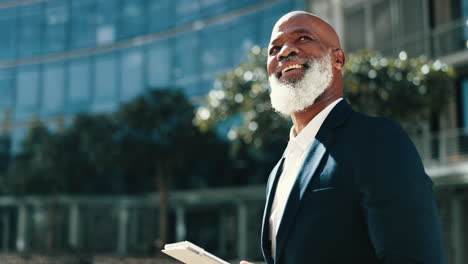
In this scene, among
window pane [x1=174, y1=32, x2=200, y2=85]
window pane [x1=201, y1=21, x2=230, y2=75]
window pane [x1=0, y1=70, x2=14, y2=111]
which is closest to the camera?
window pane [x1=201, y1=21, x2=230, y2=75]

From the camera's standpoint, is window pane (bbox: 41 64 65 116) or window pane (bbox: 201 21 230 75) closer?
window pane (bbox: 201 21 230 75)

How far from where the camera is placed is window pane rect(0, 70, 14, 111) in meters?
33.3

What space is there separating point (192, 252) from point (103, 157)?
23402mm

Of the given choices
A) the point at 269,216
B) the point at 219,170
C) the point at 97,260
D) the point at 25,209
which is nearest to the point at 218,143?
the point at 219,170

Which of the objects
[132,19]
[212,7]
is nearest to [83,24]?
[132,19]

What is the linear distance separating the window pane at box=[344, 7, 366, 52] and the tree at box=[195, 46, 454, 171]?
7320mm

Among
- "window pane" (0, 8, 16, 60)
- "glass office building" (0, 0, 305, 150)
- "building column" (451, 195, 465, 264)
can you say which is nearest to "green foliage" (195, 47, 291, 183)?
"building column" (451, 195, 465, 264)

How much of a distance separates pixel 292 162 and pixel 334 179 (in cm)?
33

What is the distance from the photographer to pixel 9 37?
34.0 m

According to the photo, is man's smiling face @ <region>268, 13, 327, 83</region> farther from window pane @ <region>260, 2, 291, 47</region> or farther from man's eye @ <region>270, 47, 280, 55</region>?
window pane @ <region>260, 2, 291, 47</region>

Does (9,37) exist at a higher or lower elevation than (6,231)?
higher

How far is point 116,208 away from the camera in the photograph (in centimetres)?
3159

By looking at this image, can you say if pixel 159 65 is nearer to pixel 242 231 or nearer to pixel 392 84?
pixel 242 231

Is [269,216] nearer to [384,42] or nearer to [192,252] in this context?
[192,252]
